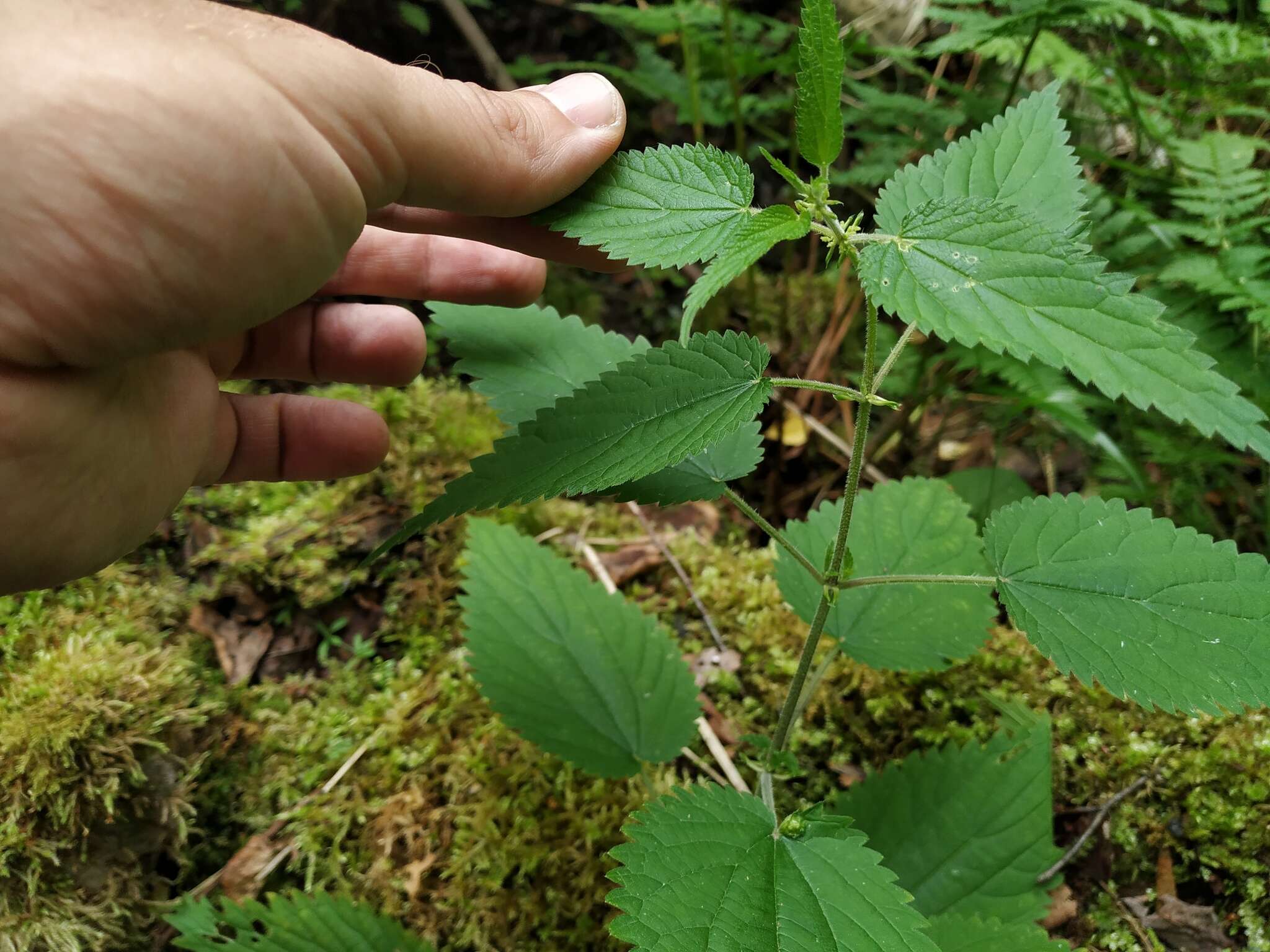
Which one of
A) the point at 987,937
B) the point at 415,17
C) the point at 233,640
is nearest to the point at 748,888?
the point at 987,937

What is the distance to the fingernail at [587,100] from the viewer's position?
141cm

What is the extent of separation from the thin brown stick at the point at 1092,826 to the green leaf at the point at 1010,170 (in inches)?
54.6

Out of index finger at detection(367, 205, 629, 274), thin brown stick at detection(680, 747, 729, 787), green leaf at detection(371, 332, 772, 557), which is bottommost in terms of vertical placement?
thin brown stick at detection(680, 747, 729, 787)

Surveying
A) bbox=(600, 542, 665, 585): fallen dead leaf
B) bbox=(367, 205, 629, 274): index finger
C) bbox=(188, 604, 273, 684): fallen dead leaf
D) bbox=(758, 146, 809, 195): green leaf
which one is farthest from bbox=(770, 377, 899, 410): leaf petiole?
bbox=(188, 604, 273, 684): fallen dead leaf

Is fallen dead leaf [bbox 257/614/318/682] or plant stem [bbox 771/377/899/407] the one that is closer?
plant stem [bbox 771/377/899/407]

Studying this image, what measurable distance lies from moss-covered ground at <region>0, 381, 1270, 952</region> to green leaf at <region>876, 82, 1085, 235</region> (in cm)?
129

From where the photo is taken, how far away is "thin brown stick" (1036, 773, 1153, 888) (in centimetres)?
165

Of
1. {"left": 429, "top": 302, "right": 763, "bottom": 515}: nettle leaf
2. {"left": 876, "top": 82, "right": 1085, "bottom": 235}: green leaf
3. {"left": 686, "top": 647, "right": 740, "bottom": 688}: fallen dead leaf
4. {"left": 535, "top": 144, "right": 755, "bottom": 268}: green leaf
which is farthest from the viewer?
{"left": 686, "top": 647, "right": 740, "bottom": 688}: fallen dead leaf

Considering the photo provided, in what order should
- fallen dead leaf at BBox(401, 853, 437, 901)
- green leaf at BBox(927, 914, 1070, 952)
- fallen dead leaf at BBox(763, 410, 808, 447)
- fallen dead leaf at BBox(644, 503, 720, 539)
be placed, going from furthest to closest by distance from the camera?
fallen dead leaf at BBox(763, 410, 808, 447) < fallen dead leaf at BBox(644, 503, 720, 539) < fallen dead leaf at BBox(401, 853, 437, 901) < green leaf at BBox(927, 914, 1070, 952)

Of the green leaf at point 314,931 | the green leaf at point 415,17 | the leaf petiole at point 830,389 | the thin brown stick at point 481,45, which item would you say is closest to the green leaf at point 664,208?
the leaf petiole at point 830,389

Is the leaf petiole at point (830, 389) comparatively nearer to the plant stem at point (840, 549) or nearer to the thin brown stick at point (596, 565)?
the plant stem at point (840, 549)

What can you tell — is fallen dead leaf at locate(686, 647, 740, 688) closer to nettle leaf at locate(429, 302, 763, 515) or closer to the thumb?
nettle leaf at locate(429, 302, 763, 515)

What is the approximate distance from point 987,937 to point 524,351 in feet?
4.75

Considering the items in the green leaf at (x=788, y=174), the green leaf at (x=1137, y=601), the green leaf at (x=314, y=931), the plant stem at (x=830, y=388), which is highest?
the green leaf at (x=788, y=174)
